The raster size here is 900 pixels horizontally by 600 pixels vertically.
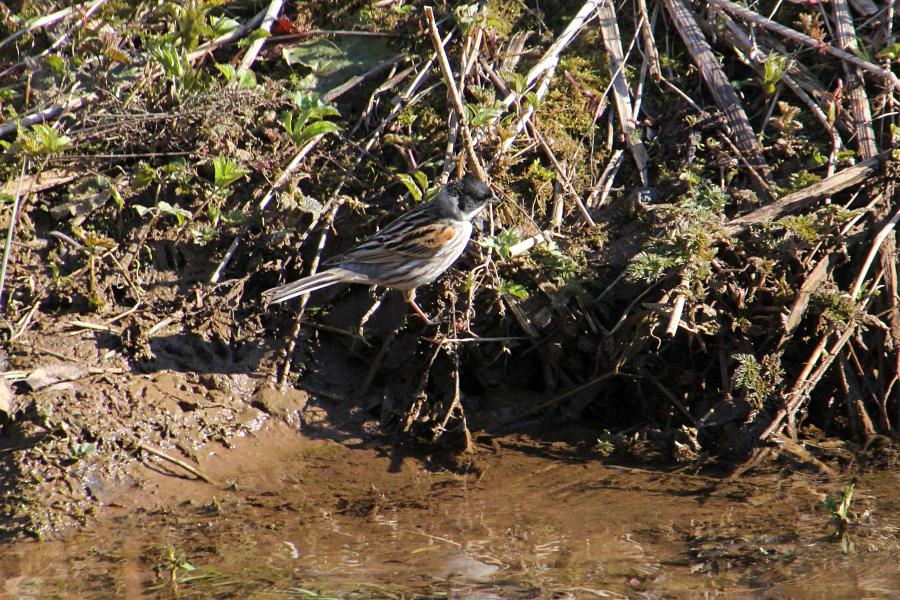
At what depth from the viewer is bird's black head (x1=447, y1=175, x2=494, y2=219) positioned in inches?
239

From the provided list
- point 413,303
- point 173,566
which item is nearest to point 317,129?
point 413,303

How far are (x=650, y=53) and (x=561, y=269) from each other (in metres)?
2.23

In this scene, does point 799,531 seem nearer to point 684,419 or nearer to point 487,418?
point 684,419

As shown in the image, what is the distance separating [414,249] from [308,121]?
1.55 m

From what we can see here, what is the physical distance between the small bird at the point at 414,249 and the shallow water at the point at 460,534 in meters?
1.07

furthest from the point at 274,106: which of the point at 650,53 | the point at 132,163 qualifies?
the point at 650,53

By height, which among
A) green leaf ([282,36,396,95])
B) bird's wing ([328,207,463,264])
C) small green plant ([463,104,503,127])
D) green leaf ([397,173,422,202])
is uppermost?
green leaf ([282,36,396,95])

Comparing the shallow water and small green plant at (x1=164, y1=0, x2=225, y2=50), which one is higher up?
small green plant at (x1=164, y1=0, x2=225, y2=50)

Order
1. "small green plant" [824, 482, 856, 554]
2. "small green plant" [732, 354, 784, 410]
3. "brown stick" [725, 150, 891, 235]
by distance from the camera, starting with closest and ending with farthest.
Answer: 1. "small green plant" [824, 482, 856, 554]
2. "small green plant" [732, 354, 784, 410]
3. "brown stick" [725, 150, 891, 235]

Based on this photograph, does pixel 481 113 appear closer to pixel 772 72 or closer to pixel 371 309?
pixel 371 309

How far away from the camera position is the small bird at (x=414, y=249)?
5.91m

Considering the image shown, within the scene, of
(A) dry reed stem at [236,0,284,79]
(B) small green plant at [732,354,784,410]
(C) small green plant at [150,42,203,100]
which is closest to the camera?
(B) small green plant at [732,354,784,410]

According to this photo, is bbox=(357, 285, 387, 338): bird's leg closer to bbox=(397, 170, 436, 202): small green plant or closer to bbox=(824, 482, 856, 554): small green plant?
bbox=(397, 170, 436, 202): small green plant

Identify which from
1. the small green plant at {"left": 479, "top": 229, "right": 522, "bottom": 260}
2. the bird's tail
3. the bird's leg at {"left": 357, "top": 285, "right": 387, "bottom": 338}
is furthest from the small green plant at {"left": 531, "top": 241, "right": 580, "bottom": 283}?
the bird's tail
